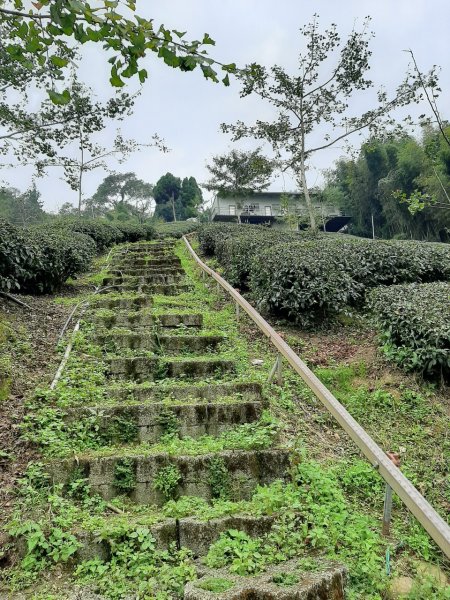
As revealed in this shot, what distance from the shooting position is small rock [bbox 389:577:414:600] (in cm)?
248

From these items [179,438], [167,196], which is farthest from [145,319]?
[167,196]

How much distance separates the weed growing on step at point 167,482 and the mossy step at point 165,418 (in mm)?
598

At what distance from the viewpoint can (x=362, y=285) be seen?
7.16 m

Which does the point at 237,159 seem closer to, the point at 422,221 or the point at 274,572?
the point at 422,221

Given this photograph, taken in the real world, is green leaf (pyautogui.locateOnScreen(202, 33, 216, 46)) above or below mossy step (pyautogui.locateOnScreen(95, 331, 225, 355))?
above

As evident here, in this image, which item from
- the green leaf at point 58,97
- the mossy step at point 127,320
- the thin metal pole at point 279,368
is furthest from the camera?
the mossy step at point 127,320

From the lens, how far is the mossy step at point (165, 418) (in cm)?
381

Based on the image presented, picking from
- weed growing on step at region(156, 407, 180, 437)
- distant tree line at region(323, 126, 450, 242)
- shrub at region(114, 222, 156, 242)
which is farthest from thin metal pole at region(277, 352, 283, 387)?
shrub at region(114, 222, 156, 242)

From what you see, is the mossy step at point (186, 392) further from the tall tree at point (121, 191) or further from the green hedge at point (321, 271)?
the tall tree at point (121, 191)

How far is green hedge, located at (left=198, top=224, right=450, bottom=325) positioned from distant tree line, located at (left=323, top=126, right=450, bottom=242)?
1004 cm

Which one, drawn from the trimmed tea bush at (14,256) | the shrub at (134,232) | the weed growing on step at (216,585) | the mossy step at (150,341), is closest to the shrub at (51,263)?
the trimmed tea bush at (14,256)

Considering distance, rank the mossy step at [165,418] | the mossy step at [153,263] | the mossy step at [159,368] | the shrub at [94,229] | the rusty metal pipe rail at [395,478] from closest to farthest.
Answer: the rusty metal pipe rail at [395,478]
the mossy step at [165,418]
the mossy step at [159,368]
the mossy step at [153,263]
the shrub at [94,229]

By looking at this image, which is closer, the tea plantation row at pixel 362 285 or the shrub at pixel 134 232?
the tea plantation row at pixel 362 285

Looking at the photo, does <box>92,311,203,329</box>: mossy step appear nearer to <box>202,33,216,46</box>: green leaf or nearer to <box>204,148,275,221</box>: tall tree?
<box>202,33,216,46</box>: green leaf
